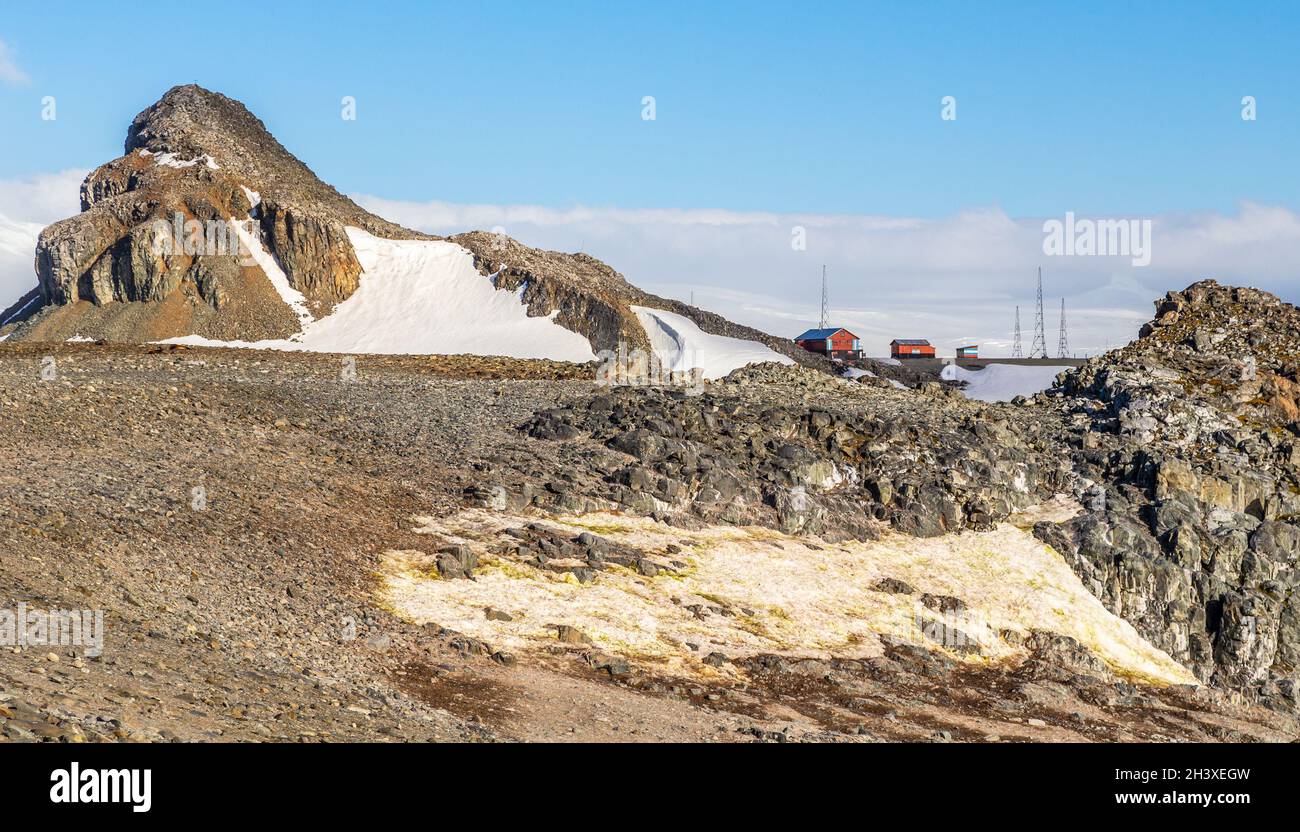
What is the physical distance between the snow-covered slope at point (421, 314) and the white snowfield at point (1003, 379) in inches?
1414

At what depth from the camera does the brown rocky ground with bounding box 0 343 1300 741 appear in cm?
2311

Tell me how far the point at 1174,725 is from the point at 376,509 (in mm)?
26443

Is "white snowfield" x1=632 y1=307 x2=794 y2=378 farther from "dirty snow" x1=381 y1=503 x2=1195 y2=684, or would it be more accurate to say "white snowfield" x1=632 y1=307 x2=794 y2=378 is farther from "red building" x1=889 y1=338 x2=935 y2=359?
"dirty snow" x1=381 y1=503 x2=1195 y2=684

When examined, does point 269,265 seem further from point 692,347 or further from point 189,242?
point 692,347

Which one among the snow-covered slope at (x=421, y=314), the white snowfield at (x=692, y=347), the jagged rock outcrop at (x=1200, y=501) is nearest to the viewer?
the jagged rock outcrop at (x=1200, y=501)

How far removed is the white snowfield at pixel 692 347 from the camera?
108 m

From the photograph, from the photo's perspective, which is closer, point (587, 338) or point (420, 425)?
point (420, 425)

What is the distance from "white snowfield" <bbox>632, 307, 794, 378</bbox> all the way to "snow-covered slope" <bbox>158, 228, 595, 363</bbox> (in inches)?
336

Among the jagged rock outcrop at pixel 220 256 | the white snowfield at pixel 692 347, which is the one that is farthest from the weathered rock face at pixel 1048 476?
the jagged rock outcrop at pixel 220 256

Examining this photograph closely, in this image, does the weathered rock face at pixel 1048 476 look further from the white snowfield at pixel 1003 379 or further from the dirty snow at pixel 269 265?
the dirty snow at pixel 269 265

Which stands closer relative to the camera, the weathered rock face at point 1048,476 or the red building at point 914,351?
the weathered rock face at point 1048,476

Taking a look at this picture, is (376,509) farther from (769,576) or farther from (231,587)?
(769,576)
